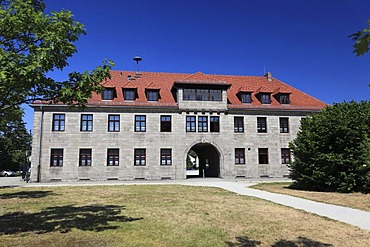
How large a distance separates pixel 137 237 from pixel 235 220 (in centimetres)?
327

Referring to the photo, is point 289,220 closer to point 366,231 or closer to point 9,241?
point 366,231

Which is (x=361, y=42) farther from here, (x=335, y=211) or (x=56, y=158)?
(x=56, y=158)

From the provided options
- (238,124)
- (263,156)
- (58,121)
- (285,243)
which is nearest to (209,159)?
(238,124)

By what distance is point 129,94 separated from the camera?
98.5ft

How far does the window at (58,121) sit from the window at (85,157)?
307 cm

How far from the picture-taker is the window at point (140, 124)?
96.8 feet

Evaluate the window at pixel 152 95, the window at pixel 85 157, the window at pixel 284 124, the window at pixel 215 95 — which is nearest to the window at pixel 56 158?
the window at pixel 85 157

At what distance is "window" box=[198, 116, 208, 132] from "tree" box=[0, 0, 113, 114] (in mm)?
22582

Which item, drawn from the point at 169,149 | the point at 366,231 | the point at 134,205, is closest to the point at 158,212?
the point at 134,205

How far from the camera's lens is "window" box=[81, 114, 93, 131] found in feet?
94.0

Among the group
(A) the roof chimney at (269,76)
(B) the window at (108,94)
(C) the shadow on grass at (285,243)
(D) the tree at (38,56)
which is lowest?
(C) the shadow on grass at (285,243)

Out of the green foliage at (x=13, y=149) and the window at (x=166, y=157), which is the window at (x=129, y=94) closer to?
the window at (x=166, y=157)

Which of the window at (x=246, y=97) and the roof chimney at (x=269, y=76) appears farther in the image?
the roof chimney at (x=269, y=76)

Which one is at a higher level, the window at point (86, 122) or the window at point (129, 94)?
the window at point (129, 94)
